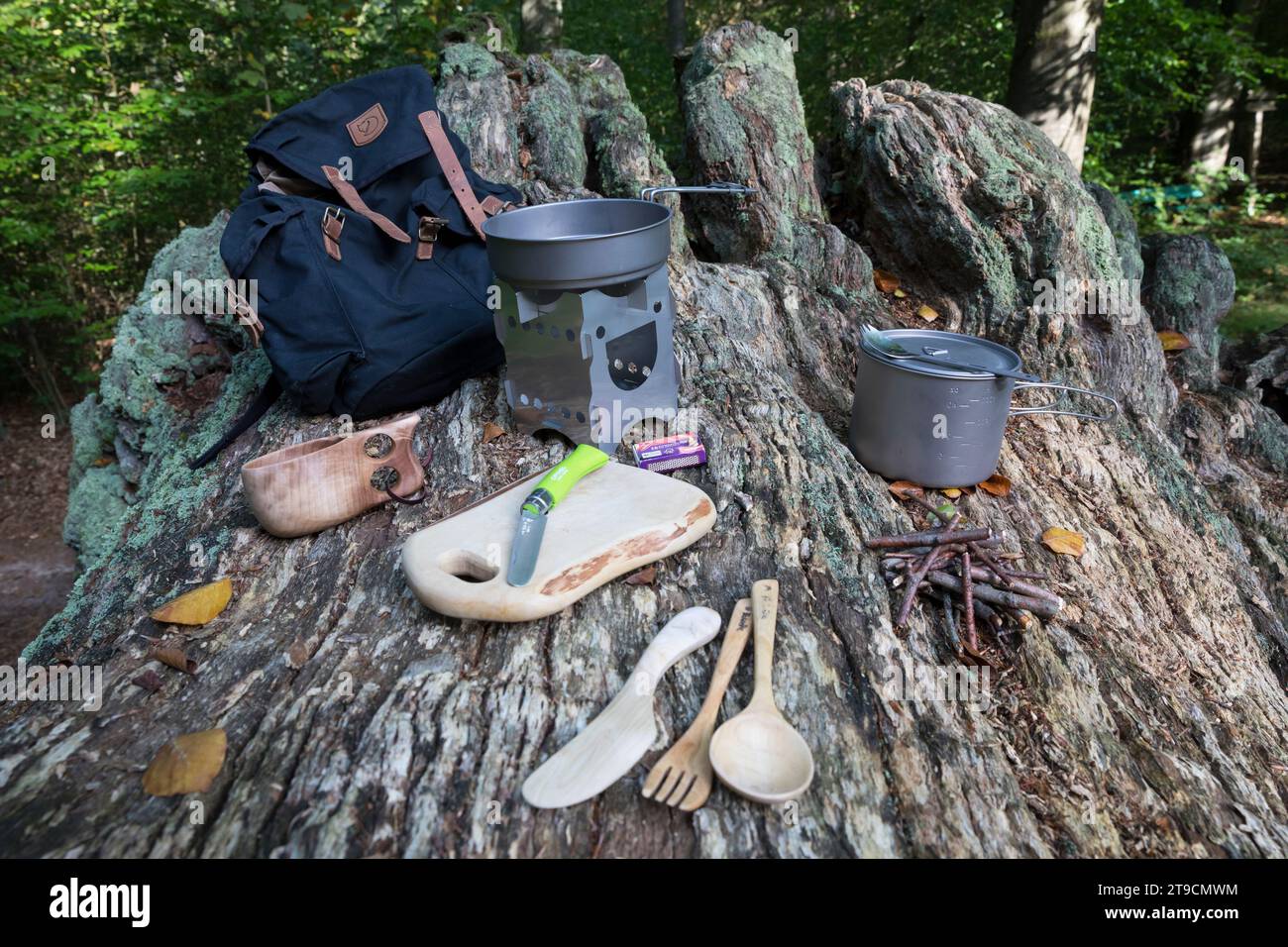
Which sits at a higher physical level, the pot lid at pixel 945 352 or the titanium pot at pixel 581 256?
the titanium pot at pixel 581 256

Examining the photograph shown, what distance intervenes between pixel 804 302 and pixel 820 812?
3162 millimetres

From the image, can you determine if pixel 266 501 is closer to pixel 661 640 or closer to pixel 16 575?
pixel 661 640

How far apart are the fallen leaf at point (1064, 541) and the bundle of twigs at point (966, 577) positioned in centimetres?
32

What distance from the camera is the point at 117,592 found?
8.45 feet

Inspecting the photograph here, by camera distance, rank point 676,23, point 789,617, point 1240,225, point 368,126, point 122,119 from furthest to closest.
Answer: point 676,23 < point 1240,225 < point 122,119 < point 368,126 < point 789,617

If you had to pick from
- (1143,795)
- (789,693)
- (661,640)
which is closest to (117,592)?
(661,640)

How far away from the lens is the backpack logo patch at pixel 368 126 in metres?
3.77

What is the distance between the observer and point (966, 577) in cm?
229

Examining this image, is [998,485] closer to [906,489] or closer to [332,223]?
[906,489]

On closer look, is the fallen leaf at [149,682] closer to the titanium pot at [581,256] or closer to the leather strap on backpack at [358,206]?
the titanium pot at [581,256]

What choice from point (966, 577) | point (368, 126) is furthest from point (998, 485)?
point (368, 126)

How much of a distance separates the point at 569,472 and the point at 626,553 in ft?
1.22

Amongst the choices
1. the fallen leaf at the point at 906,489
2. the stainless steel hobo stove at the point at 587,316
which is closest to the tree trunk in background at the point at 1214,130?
the fallen leaf at the point at 906,489

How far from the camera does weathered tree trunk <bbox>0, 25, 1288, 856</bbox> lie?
1.66m
